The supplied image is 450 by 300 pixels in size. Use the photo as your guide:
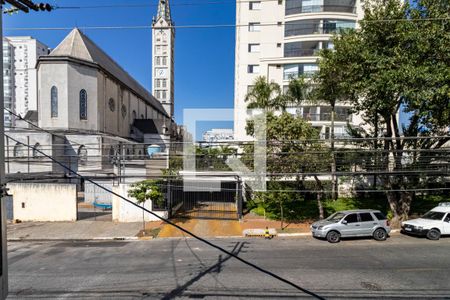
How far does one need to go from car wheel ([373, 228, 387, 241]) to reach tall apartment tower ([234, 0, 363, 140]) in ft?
43.3

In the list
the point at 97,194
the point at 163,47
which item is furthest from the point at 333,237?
the point at 163,47

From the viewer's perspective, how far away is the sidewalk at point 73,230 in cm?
1328

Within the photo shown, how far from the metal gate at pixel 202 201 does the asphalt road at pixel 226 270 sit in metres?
4.77

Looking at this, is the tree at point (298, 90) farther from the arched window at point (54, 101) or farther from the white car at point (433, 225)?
the arched window at point (54, 101)

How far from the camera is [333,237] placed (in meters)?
12.2

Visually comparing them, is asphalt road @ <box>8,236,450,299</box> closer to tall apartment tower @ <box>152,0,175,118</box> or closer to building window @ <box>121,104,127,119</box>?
building window @ <box>121,104,127,119</box>

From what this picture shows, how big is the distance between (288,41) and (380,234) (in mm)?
20527

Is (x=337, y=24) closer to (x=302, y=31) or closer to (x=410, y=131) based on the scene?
(x=302, y=31)

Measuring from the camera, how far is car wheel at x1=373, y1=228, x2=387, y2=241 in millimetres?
12398

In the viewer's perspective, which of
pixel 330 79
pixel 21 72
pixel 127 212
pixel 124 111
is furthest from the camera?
pixel 21 72

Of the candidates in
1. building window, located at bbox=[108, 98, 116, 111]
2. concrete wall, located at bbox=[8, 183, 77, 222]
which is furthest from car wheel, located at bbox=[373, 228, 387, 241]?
building window, located at bbox=[108, 98, 116, 111]

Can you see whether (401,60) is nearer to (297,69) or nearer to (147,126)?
(297,69)

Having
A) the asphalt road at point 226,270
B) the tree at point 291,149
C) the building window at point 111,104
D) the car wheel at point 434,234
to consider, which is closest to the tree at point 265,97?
the tree at point 291,149

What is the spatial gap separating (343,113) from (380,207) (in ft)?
34.9
